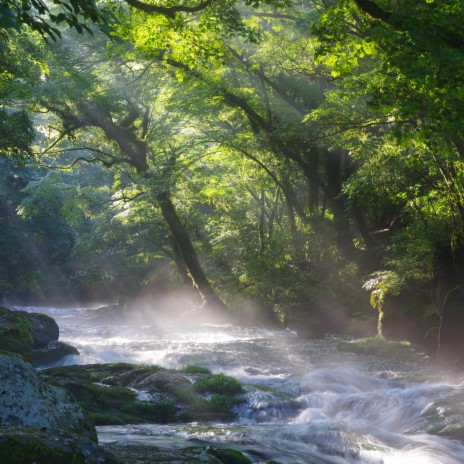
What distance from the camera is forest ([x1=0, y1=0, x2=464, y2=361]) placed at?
8797mm

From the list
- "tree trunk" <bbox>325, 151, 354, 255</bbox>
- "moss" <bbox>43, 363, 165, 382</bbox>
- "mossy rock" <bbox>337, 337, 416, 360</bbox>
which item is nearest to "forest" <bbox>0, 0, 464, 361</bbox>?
"tree trunk" <bbox>325, 151, 354, 255</bbox>

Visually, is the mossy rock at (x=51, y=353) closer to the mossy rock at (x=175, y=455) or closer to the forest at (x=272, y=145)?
the forest at (x=272, y=145)

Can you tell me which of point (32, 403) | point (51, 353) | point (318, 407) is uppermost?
point (32, 403)

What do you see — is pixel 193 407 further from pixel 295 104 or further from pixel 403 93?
pixel 295 104

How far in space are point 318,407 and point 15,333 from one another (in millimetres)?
8421

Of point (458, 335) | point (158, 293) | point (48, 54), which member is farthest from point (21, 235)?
point (458, 335)

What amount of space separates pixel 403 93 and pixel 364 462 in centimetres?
531

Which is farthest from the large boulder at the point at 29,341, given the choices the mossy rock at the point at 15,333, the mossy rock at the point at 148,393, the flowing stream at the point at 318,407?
the mossy rock at the point at 148,393

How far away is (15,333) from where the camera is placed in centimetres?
1401

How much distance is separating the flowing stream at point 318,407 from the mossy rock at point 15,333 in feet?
4.43

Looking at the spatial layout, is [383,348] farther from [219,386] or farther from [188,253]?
[188,253]

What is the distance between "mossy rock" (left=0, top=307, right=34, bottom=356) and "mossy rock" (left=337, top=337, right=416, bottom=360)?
904 centimetres

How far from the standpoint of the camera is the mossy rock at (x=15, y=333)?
13.5 metres

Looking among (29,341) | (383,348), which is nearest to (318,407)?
(383,348)
